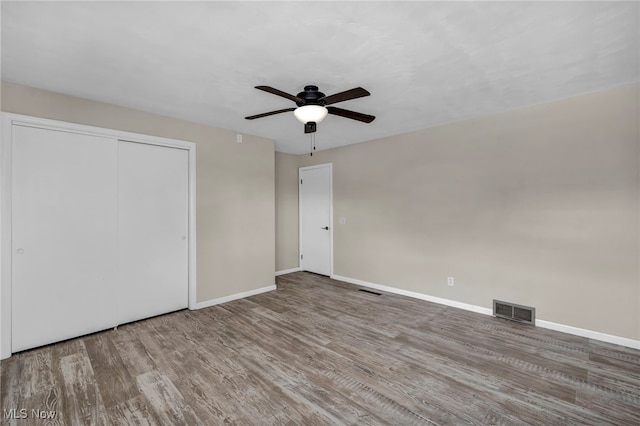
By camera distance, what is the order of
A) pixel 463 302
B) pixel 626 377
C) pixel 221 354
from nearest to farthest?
pixel 626 377
pixel 221 354
pixel 463 302

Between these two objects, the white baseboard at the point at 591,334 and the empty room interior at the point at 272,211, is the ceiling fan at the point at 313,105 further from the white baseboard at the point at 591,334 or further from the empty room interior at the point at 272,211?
the white baseboard at the point at 591,334

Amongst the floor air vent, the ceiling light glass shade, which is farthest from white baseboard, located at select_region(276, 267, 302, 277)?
the ceiling light glass shade

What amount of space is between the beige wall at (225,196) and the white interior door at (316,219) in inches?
47.5

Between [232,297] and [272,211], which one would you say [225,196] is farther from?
[232,297]

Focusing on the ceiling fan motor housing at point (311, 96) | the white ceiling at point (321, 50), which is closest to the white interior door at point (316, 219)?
the white ceiling at point (321, 50)

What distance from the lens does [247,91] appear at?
2.71m

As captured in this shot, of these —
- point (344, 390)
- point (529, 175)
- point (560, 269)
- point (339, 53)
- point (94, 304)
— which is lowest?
point (344, 390)

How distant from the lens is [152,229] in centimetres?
341

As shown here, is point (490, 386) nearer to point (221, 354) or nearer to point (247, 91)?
point (221, 354)

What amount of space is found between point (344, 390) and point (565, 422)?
4.60 feet

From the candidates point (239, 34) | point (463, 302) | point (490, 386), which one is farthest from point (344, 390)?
point (239, 34)

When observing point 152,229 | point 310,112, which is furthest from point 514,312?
point 152,229

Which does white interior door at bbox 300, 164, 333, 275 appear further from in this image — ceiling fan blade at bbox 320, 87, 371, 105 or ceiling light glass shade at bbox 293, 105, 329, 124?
ceiling fan blade at bbox 320, 87, 371, 105

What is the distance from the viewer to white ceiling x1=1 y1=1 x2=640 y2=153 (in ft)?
5.38
